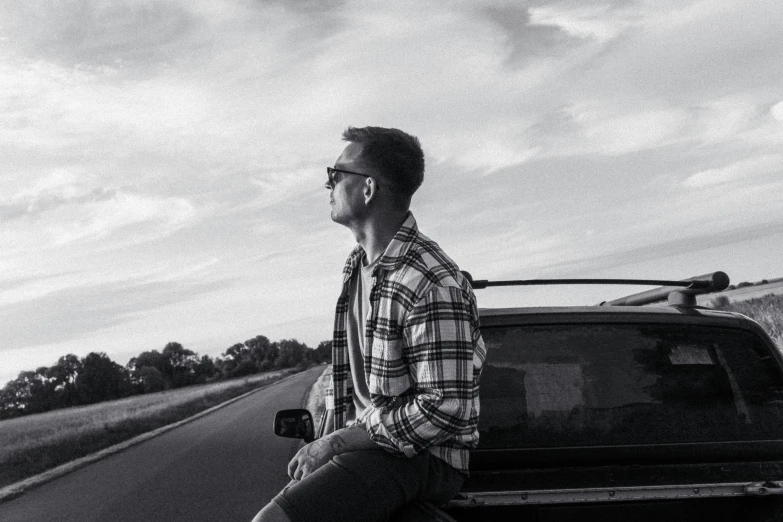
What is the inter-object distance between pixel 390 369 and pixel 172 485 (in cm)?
744

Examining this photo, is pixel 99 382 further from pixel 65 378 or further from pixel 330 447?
pixel 330 447

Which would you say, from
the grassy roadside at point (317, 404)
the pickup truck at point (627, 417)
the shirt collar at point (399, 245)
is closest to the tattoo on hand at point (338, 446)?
the shirt collar at point (399, 245)

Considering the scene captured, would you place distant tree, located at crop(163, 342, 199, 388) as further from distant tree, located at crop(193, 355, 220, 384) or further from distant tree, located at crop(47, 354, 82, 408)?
distant tree, located at crop(47, 354, 82, 408)

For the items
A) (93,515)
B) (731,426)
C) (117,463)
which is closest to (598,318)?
(731,426)

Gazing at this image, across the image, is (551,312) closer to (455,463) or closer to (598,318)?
(598,318)

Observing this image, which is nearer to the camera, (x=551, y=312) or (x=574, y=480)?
(x=574, y=480)

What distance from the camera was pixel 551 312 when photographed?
115 inches

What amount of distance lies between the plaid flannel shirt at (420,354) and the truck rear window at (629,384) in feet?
2.16

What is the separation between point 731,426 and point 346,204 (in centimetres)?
167

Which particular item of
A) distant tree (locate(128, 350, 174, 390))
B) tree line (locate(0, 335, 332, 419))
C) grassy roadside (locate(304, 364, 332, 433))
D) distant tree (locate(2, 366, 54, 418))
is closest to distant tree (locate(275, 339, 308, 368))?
tree line (locate(0, 335, 332, 419))

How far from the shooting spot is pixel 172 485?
28.4 feet

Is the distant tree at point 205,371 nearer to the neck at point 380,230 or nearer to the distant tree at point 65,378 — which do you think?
the distant tree at point 65,378

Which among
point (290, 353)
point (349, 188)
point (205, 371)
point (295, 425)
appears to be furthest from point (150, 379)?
point (349, 188)

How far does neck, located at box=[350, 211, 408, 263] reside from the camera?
2.34 m
